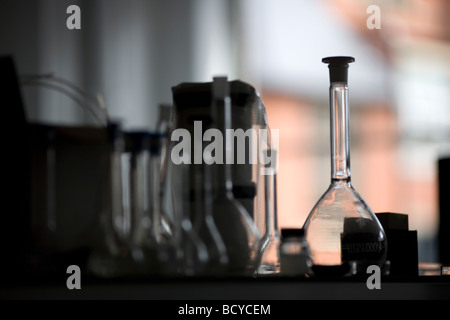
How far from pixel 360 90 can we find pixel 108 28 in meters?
1.48

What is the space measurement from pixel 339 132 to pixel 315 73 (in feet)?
8.04

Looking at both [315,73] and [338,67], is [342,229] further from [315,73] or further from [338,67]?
Result: [315,73]

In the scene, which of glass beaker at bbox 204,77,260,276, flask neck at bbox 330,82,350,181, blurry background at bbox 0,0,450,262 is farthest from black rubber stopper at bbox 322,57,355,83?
blurry background at bbox 0,0,450,262

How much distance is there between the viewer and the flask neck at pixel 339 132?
0.84 meters

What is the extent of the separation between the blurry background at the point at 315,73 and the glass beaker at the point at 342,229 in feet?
5.05

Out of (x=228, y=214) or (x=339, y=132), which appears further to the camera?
(x=339, y=132)

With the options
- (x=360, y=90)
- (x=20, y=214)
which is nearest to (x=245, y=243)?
(x=20, y=214)

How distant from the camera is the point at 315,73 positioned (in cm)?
325

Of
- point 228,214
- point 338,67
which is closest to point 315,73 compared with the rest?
point 338,67

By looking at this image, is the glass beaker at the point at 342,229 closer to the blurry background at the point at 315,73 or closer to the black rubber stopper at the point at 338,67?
the black rubber stopper at the point at 338,67

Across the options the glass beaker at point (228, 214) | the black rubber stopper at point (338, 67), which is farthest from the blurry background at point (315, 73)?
the glass beaker at point (228, 214)

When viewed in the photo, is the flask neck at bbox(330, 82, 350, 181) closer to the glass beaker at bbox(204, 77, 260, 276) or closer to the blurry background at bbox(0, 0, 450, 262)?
the glass beaker at bbox(204, 77, 260, 276)

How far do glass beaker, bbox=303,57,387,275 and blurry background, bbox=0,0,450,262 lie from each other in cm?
154
